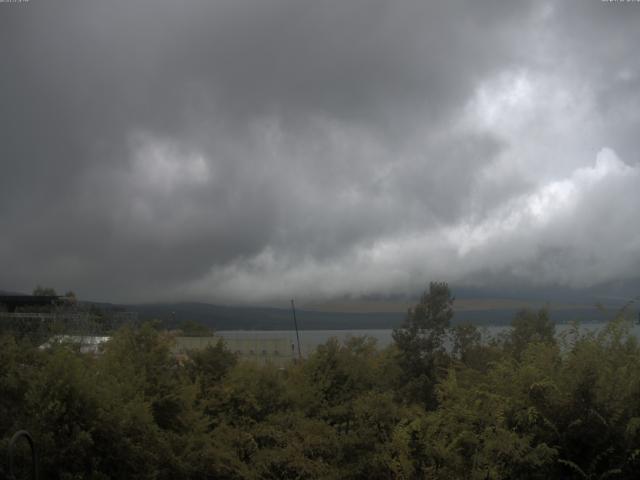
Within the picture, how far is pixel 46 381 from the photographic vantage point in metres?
10.1

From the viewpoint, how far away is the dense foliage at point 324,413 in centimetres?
889

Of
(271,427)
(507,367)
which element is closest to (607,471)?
(507,367)

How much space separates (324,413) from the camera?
1403cm

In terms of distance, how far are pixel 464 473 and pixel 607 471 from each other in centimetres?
181

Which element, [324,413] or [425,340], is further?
[425,340]

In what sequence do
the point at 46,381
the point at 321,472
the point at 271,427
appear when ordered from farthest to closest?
the point at 271,427
the point at 321,472
the point at 46,381

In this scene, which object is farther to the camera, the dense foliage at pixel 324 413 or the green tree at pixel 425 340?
the green tree at pixel 425 340

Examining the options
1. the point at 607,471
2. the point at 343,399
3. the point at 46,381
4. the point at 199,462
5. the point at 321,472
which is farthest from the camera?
the point at 343,399

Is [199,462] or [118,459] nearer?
[118,459]

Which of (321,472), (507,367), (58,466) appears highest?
(507,367)

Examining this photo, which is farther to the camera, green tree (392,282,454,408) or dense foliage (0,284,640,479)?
green tree (392,282,454,408)

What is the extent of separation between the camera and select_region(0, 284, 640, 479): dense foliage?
8.89 meters

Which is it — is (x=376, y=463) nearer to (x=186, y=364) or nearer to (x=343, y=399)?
→ (x=343, y=399)

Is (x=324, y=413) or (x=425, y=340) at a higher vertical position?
(x=425, y=340)
